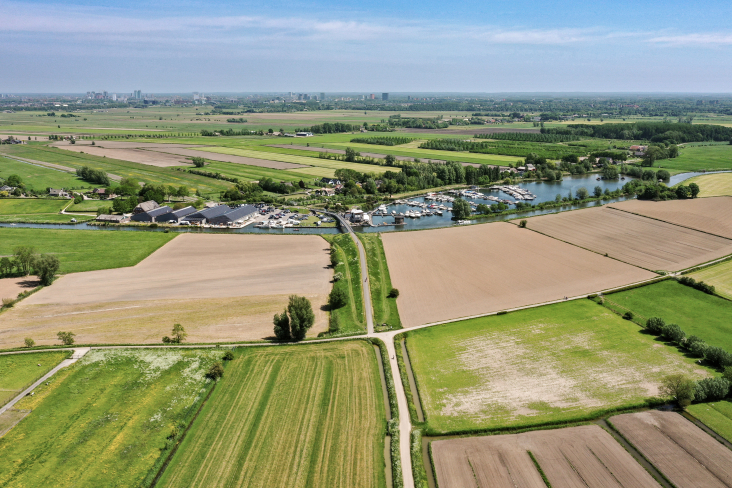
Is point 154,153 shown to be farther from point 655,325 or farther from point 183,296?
point 655,325

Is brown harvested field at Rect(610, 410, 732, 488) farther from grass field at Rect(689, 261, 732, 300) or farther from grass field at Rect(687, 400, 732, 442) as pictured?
grass field at Rect(689, 261, 732, 300)

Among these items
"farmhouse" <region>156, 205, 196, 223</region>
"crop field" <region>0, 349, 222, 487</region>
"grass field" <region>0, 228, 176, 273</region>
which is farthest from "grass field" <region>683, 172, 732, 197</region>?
"grass field" <region>0, 228, 176, 273</region>

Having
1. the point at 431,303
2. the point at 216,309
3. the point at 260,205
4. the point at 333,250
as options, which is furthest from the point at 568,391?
the point at 260,205

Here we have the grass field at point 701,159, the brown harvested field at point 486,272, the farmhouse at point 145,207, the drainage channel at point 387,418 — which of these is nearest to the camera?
the drainage channel at point 387,418

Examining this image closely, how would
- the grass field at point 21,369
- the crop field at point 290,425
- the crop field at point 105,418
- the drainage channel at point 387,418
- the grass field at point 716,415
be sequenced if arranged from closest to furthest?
1. the crop field at point 290,425
2. the drainage channel at point 387,418
3. the crop field at point 105,418
4. the grass field at point 716,415
5. the grass field at point 21,369

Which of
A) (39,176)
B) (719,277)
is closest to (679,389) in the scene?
(719,277)

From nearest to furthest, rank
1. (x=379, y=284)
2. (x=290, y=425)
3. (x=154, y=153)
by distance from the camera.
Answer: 1. (x=290, y=425)
2. (x=379, y=284)
3. (x=154, y=153)

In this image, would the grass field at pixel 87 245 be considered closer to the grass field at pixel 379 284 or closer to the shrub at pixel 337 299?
the shrub at pixel 337 299

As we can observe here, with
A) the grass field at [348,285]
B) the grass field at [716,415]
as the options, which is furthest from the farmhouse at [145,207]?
the grass field at [716,415]
